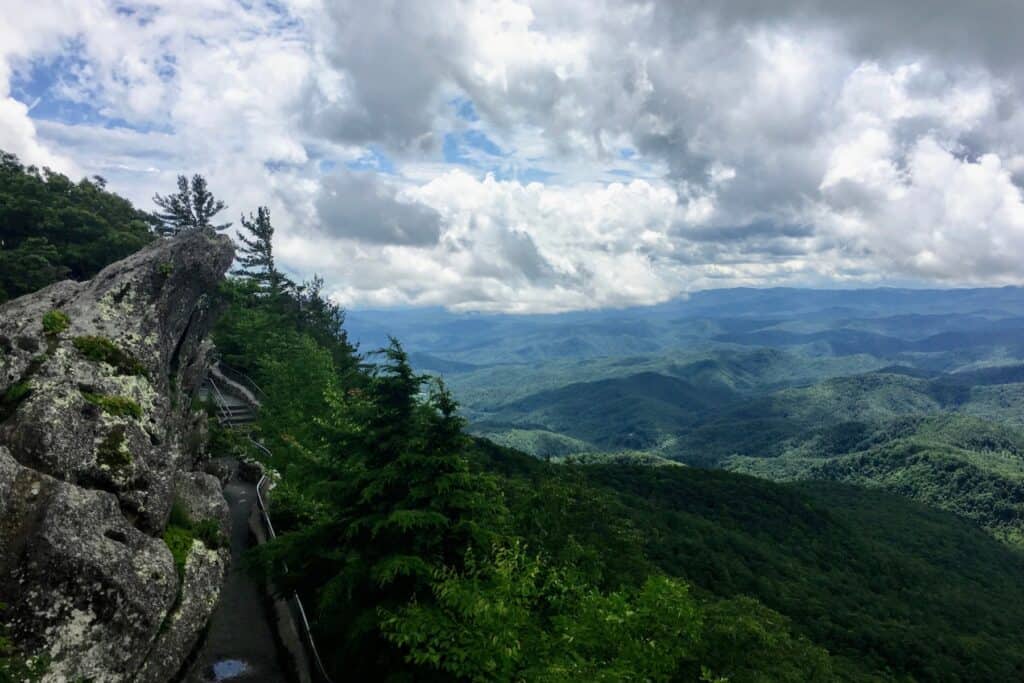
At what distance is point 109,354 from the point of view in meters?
16.0

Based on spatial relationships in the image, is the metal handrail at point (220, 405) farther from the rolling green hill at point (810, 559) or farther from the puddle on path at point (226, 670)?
the puddle on path at point (226, 670)

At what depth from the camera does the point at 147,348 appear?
58.5 ft

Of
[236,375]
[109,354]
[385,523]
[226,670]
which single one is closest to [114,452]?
[109,354]

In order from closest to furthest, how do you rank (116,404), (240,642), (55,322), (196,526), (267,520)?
(116,404) → (196,526) → (55,322) → (240,642) → (267,520)

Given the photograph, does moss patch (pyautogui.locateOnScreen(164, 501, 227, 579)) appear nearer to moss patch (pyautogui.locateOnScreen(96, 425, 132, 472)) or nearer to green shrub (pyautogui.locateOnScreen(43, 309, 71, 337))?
moss patch (pyautogui.locateOnScreen(96, 425, 132, 472))

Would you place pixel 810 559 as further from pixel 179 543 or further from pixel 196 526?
pixel 179 543

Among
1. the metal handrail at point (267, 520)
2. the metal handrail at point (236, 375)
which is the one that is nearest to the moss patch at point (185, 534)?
the metal handrail at point (267, 520)

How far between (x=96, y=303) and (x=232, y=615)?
10418mm

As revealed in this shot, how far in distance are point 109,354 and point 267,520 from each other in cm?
1000

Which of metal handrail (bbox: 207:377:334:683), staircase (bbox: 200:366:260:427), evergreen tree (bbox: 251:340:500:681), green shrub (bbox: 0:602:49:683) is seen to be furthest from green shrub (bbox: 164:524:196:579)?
staircase (bbox: 200:366:260:427)

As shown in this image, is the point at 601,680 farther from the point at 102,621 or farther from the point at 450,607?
the point at 102,621

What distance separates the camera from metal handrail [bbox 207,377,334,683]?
583 inches

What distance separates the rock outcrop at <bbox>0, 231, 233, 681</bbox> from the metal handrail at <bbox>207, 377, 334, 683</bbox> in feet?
9.30

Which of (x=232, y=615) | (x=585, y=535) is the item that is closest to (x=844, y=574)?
(x=585, y=535)
